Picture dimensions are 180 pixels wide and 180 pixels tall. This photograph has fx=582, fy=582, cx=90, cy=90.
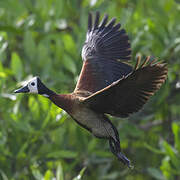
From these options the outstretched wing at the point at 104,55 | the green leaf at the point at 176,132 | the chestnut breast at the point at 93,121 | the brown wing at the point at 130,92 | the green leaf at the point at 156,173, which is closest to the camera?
the brown wing at the point at 130,92

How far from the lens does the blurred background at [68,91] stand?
15.4 feet

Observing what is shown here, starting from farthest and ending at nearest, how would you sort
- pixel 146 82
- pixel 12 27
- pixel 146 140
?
pixel 146 140
pixel 12 27
pixel 146 82

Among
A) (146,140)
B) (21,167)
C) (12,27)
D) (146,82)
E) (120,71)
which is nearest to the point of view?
(146,82)

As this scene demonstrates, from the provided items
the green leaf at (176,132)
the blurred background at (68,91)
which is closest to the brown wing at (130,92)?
the blurred background at (68,91)

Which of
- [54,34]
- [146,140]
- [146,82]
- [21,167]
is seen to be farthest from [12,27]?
[146,82]

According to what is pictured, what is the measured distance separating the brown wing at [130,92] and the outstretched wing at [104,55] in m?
0.43

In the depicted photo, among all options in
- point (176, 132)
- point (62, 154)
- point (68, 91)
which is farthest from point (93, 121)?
point (68, 91)

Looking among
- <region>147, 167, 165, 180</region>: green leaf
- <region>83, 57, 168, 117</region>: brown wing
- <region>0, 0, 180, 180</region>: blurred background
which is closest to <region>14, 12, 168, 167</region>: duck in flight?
<region>83, 57, 168, 117</region>: brown wing

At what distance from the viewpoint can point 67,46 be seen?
5.10 meters

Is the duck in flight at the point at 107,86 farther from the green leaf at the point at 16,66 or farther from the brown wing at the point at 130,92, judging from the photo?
the green leaf at the point at 16,66

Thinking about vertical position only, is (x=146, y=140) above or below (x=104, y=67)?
below

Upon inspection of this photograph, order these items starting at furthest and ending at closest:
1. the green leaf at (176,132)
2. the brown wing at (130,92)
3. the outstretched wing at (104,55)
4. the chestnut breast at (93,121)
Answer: the green leaf at (176,132)
the outstretched wing at (104,55)
the chestnut breast at (93,121)
the brown wing at (130,92)

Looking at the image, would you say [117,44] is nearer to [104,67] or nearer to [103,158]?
[104,67]

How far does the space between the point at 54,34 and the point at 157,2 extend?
1.04 metres
